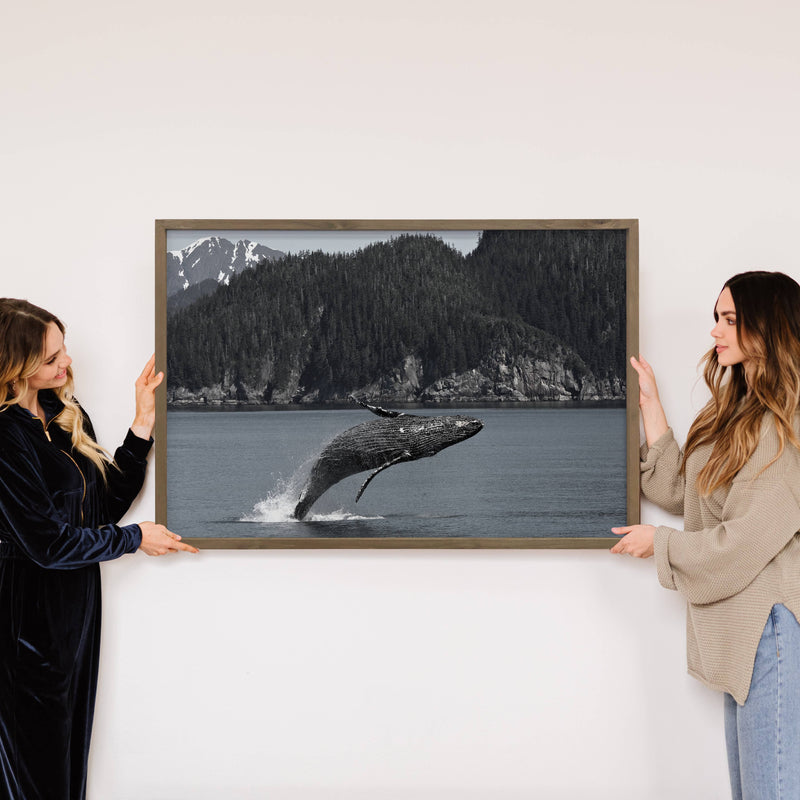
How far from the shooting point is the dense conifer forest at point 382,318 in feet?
5.66

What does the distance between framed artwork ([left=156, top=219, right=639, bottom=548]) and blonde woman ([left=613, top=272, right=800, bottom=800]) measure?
0.71ft

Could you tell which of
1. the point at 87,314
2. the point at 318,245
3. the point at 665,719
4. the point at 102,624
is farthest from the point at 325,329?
the point at 665,719

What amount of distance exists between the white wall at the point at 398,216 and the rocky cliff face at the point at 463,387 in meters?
0.21

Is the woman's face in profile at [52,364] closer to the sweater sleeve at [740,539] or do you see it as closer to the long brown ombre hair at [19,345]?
the long brown ombre hair at [19,345]

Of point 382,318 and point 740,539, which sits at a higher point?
point 382,318

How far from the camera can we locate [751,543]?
1.42 meters

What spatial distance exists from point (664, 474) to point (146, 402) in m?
1.25

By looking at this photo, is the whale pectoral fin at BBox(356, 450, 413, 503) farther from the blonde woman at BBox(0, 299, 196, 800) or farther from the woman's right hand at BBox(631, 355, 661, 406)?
the woman's right hand at BBox(631, 355, 661, 406)

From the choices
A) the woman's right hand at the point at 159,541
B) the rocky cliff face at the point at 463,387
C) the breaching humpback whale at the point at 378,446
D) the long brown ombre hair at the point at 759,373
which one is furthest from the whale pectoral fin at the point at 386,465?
the long brown ombre hair at the point at 759,373

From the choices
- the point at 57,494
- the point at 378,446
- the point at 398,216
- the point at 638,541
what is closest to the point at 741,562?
the point at 638,541

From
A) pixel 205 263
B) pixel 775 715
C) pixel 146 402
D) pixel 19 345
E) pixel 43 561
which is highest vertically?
pixel 205 263

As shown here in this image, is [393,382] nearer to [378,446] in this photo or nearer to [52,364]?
[378,446]

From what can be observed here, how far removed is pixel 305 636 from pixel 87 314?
3.18 ft

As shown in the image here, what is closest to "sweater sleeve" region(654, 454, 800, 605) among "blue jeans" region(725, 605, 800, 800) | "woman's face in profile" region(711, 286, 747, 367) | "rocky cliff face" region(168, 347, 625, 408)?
"blue jeans" region(725, 605, 800, 800)
